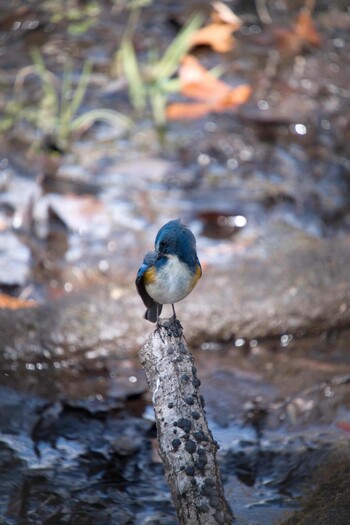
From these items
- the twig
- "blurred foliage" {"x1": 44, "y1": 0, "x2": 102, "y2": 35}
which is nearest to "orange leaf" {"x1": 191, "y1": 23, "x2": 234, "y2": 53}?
the twig

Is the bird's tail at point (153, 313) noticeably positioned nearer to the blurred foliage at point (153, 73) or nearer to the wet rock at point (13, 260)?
the wet rock at point (13, 260)

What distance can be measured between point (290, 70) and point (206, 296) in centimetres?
300

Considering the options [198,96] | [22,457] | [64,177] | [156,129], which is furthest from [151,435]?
[198,96]

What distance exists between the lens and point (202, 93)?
780 centimetres

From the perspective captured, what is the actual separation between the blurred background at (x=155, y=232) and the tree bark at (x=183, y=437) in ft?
3.29

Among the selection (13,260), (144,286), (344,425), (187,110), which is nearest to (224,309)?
(344,425)

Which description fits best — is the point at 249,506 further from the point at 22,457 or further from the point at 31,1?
the point at 31,1

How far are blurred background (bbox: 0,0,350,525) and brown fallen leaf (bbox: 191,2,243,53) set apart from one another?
2cm

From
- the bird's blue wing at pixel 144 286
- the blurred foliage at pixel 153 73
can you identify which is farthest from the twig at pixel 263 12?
the bird's blue wing at pixel 144 286

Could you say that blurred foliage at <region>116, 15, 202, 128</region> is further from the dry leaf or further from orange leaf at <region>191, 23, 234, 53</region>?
the dry leaf

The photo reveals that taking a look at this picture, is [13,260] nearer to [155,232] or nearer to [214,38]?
[155,232]

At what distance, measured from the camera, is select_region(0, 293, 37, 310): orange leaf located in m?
5.90

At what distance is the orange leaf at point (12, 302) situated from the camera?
590cm

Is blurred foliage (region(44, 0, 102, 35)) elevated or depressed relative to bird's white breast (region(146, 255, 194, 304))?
elevated
